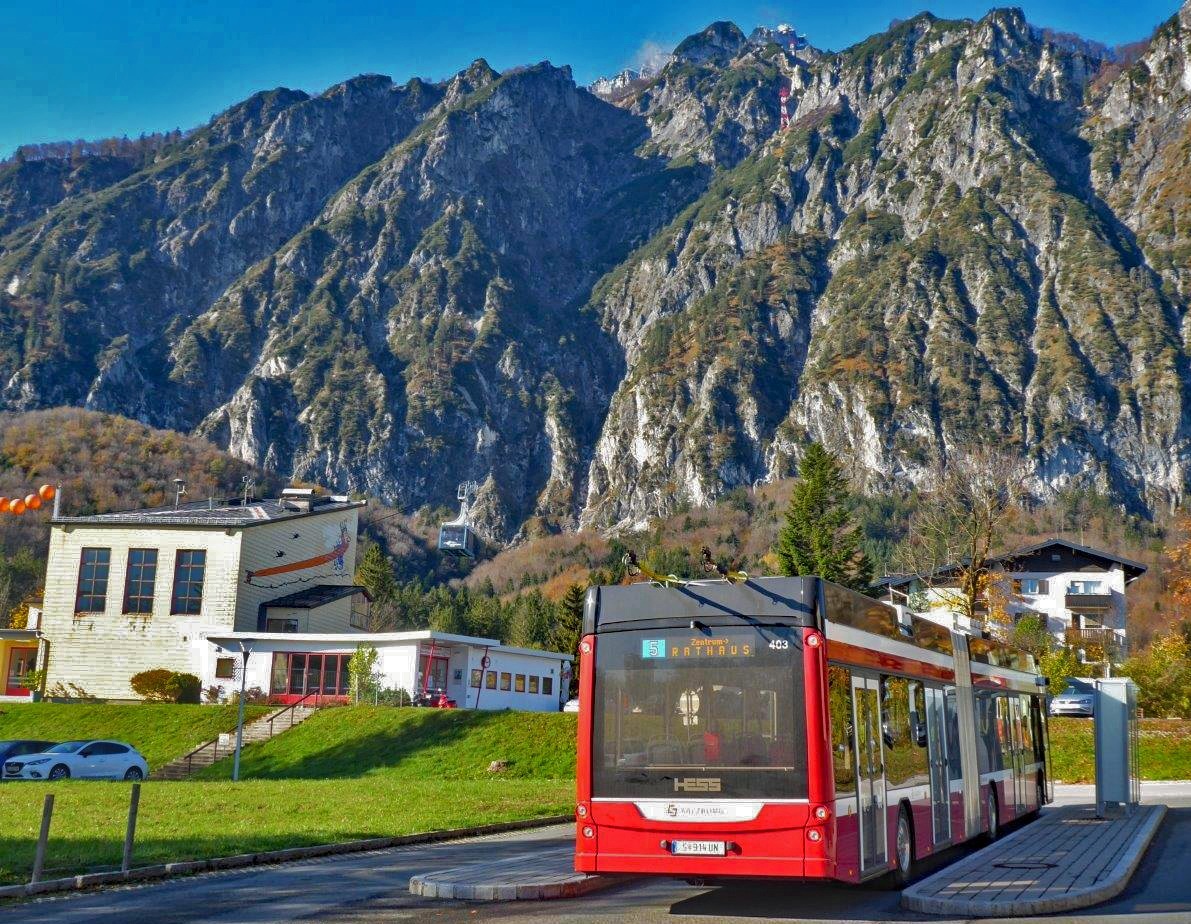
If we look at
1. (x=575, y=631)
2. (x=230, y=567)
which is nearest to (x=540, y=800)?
(x=230, y=567)

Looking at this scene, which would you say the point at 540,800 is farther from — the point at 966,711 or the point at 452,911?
the point at 452,911

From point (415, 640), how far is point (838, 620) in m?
38.5

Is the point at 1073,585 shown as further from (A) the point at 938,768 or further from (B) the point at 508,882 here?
(B) the point at 508,882

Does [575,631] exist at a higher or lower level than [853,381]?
lower

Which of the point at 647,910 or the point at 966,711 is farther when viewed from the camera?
the point at 966,711

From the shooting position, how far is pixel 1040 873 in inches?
522

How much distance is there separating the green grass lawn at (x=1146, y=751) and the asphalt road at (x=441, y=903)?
22.6 metres

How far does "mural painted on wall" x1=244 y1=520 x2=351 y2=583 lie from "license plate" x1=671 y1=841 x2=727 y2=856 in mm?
46516

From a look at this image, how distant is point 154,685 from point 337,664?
842 centimetres

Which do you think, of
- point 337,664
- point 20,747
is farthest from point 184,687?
point 20,747

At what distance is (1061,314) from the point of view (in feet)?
638

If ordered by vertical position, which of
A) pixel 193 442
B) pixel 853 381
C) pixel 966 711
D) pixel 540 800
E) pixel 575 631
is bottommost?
pixel 540 800

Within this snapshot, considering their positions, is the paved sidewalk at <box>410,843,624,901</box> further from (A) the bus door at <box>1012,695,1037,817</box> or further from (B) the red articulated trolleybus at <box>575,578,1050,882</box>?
(A) the bus door at <box>1012,695,1037,817</box>

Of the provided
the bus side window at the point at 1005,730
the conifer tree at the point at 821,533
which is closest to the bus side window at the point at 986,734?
the bus side window at the point at 1005,730
